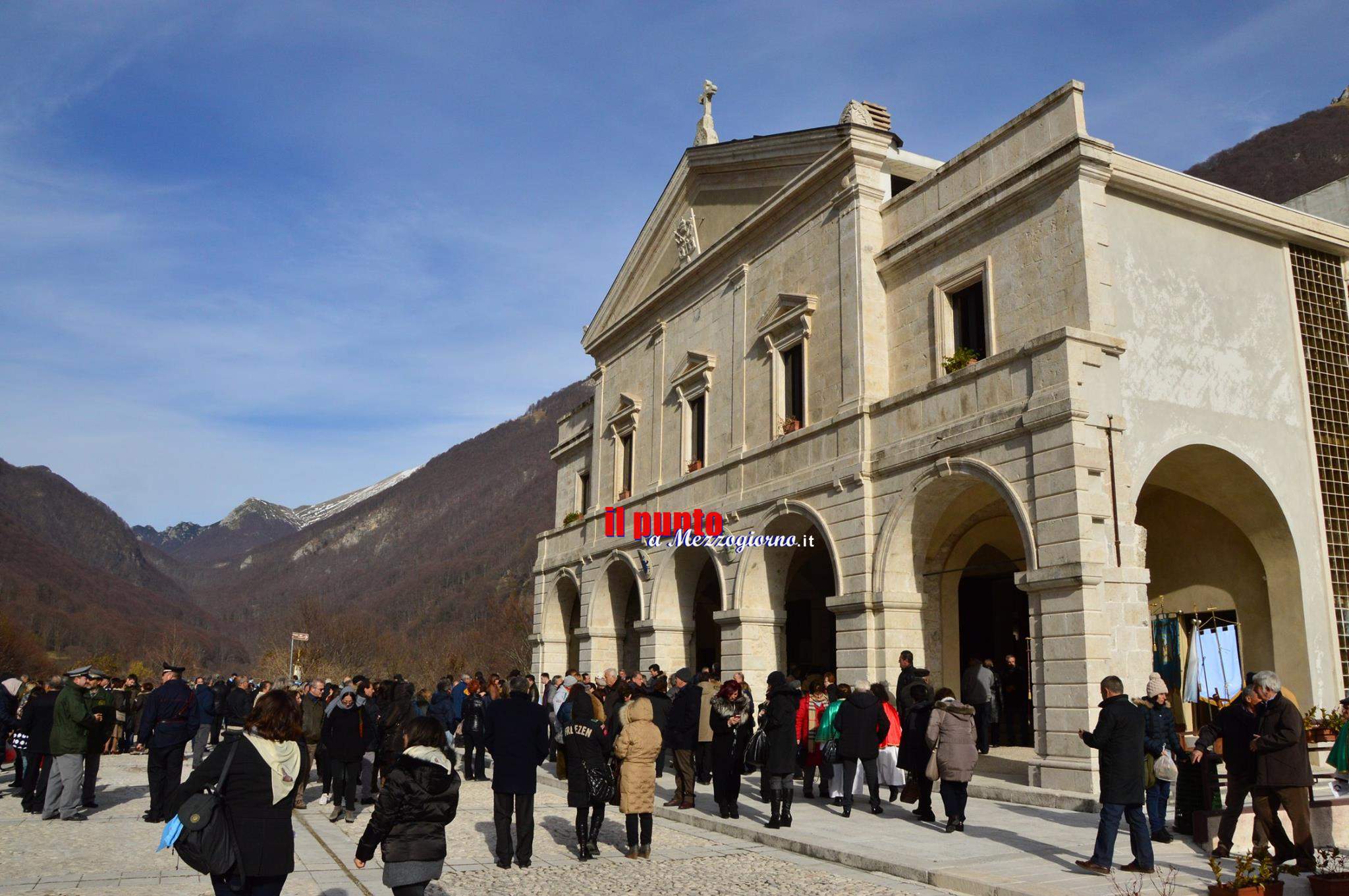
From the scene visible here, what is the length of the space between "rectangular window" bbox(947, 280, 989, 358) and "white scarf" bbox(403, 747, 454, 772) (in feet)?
40.0

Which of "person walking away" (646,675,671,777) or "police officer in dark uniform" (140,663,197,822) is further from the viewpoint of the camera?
"person walking away" (646,675,671,777)

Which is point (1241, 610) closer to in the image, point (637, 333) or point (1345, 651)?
point (1345, 651)

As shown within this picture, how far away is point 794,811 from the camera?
41.2ft

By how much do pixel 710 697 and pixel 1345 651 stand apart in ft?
33.5

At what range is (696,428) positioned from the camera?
24188mm

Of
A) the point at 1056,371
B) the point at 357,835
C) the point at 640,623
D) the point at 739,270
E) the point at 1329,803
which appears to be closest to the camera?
the point at 1329,803

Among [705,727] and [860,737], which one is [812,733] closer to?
[860,737]

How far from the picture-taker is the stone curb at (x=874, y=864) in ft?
25.2

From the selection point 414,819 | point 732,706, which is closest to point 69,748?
point 732,706

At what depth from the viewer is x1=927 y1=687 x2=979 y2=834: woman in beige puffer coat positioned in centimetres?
1068

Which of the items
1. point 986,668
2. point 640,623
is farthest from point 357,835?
point 640,623

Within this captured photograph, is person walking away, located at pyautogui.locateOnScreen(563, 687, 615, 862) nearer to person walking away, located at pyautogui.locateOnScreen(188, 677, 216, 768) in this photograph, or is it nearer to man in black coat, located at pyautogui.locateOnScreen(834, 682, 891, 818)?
man in black coat, located at pyautogui.locateOnScreen(834, 682, 891, 818)

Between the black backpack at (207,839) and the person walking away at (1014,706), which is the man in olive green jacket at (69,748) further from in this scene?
the person walking away at (1014,706)

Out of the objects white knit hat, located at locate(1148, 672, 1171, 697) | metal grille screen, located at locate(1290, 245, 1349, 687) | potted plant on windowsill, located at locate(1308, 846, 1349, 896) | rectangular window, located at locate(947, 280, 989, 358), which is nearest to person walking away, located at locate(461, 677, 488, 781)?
rectangular window, located at locate(947, 280, 989, 358)
